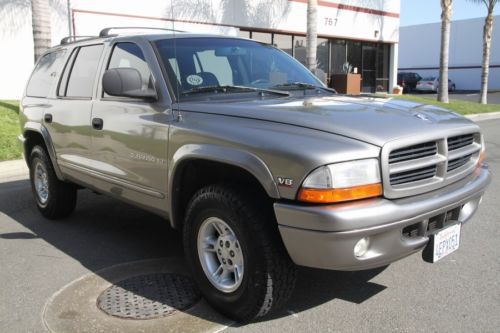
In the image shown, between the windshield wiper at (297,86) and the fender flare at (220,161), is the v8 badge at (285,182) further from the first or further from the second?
the windshield wiper at (297,86)

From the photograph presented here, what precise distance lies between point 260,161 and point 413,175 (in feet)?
3.02

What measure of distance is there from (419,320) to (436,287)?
0.57 metres

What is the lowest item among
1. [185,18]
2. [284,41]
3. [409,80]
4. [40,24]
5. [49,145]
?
[49,145]

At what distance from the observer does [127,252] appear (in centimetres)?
468

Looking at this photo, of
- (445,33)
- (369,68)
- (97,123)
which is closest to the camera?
(97,123)

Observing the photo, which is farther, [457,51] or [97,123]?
[457,51]

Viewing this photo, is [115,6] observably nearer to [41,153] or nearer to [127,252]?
[41,153]

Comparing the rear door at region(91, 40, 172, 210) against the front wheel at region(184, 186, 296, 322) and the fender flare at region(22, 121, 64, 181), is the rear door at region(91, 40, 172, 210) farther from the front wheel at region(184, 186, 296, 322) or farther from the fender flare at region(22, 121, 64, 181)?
the fender flare at region(22, 121, 64, 181)

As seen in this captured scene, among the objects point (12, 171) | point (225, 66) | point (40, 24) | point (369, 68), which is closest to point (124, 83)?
point (225, 66)

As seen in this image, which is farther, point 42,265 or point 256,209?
point 42,265

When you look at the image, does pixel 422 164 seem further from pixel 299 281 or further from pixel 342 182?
pixel 299 281

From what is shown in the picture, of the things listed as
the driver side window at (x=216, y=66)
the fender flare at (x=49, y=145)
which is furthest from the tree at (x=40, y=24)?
the driver side window at (x=216, y=66)

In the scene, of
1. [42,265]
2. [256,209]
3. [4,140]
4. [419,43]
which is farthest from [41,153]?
[419,43]

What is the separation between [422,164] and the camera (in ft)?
9.97
